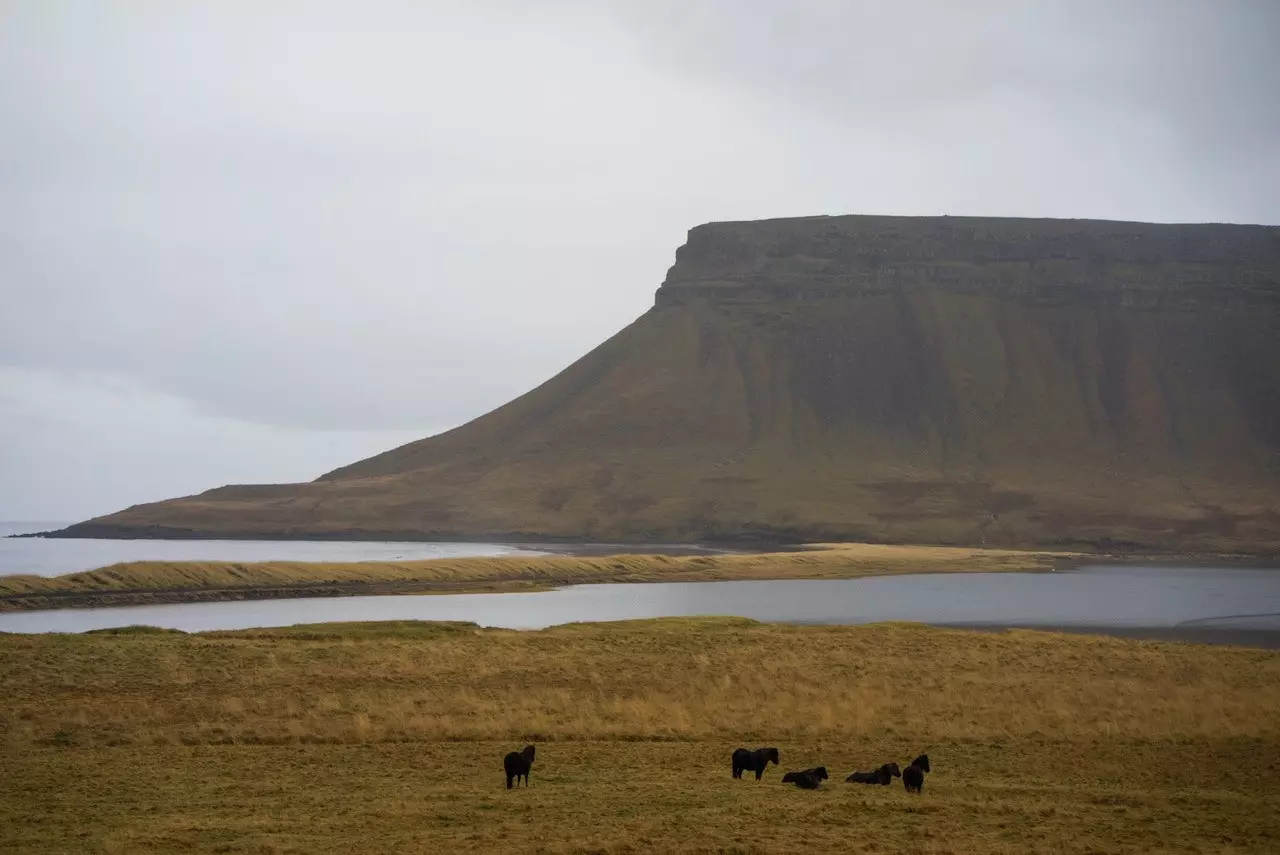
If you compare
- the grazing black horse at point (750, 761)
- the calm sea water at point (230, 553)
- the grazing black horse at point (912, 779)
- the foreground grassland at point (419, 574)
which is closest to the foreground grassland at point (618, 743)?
the grazing black horse at point (912, 779)

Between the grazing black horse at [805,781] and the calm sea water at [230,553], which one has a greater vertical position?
the calm sea water at [230,553]

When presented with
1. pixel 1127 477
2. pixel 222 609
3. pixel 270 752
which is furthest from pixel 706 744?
pixel 1127 477

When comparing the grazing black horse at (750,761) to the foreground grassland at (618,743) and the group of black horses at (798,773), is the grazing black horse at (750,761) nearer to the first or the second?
the group of black horses at (798,773)

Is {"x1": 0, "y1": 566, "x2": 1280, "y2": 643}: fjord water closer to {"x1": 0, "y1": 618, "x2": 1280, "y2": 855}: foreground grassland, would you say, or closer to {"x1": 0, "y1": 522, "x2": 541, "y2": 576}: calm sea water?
{"x1": 0, "y1": 618, "x2": 1280, "y2": 855}: foreground grassland

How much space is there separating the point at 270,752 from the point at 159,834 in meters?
6.30

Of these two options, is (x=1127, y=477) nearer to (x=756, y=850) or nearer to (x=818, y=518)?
(x=818, y=518)

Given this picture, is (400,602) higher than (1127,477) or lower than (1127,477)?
lower

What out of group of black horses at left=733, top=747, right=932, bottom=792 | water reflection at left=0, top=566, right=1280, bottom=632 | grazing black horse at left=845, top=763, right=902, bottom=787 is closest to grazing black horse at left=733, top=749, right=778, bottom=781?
group of black horses at left=733, top=747, right=932, bottom=792

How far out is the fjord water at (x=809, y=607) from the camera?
197ft

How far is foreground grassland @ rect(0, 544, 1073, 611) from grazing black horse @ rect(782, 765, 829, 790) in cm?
5594

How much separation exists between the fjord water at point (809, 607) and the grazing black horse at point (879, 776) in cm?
3730

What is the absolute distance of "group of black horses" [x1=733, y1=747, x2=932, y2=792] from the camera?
19312 mm

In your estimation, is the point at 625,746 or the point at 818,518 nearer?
the point at 625,746

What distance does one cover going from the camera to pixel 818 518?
175000 millimetres
